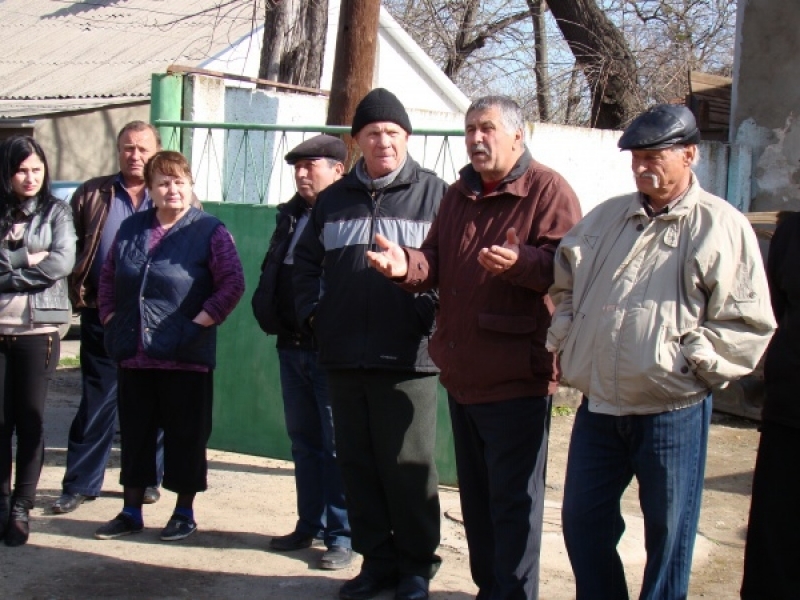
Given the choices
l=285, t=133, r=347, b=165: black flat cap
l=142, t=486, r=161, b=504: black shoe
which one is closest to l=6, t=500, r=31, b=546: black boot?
l=142, t=486, r=161, b=504: black shoe

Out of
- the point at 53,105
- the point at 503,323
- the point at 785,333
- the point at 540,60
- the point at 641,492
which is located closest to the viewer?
the point at 641,492

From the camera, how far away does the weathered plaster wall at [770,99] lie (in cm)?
998

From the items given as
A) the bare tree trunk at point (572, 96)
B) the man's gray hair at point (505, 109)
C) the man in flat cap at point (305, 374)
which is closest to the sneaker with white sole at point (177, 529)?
the man in flat cap at point (305, 374)

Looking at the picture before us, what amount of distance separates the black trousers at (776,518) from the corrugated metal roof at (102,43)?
15517 millimetres

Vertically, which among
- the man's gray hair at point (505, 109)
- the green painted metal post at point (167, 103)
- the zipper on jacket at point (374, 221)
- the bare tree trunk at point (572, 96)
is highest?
the bare tree trunk at point (572, 96)

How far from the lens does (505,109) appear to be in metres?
3.99

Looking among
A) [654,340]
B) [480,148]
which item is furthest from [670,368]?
[480,148]

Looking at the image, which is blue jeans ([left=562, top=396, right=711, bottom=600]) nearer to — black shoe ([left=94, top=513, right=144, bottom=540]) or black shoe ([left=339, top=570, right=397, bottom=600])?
black shoe ([left=339, top=570, right=397, bottom=600])

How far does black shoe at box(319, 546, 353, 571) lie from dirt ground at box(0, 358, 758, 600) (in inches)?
1.4

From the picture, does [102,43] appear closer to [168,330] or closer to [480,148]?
[168,330]

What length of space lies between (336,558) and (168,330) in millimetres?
1258

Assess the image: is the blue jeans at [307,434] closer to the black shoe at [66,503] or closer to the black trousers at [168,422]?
the black trousers at [168,422]

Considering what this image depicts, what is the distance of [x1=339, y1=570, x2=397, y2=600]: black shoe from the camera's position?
4.54 meters

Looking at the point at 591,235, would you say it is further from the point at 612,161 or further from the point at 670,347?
the point at 612,161
